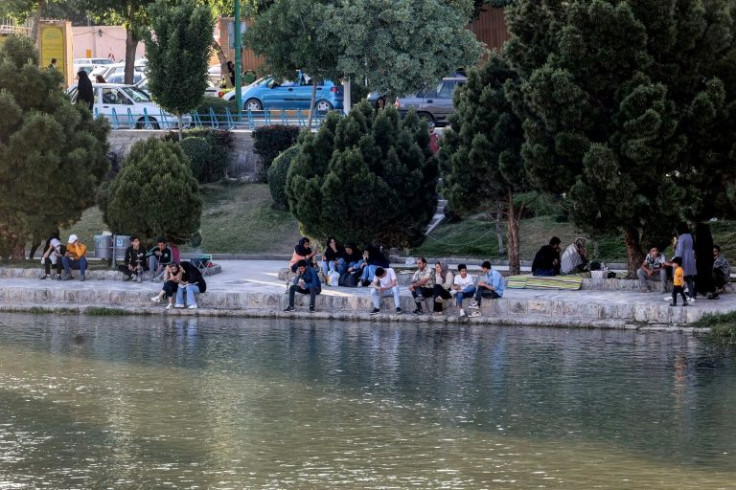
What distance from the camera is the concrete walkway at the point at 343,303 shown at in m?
23.3

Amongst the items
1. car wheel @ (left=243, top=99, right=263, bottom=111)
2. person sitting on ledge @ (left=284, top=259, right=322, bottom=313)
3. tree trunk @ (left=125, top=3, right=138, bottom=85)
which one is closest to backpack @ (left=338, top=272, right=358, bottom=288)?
person sitting on ledge @ (left=284, top=259, right=322, bottom=313)

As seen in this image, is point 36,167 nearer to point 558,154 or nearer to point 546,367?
point 558,154

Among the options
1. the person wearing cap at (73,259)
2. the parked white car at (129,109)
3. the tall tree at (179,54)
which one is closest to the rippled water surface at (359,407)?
the person wearing cap at (73,259)

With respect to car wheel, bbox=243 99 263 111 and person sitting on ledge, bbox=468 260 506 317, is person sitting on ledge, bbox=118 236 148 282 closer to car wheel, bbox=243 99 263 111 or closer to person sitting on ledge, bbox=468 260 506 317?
person sitting on ledge, bbox=468 260 506 317

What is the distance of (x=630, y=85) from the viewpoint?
2466 centimetres

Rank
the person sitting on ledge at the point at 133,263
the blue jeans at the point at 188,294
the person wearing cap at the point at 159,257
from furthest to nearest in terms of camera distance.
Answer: the person sitting on ledge at the point at 133,263 < the person wearing cap at the point at 159,257 < the blue jeans at the point at 188,294

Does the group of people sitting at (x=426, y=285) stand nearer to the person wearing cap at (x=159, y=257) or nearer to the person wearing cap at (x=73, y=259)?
the person wearing cap at (x=159, y=257)

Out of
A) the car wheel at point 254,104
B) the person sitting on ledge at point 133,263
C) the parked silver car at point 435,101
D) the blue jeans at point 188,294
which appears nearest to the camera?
the blue jeans at point 188,294

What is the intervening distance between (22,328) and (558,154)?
9.63 metres

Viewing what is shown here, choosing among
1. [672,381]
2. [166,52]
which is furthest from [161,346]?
[166,52]

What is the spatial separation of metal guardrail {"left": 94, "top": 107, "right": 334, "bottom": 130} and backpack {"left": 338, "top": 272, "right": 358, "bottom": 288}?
14122 millimetres

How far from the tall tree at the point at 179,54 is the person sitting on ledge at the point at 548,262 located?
14.6 m

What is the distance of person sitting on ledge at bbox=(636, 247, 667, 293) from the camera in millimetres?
24656

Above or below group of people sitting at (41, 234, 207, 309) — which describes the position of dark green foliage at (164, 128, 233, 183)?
above
